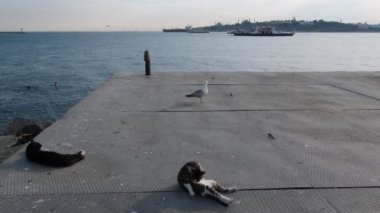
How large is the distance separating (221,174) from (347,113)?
185 inches

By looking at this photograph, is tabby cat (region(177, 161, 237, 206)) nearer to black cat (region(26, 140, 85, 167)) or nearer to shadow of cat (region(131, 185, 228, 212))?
shadow of cat (region(131, 185, 228, 212))

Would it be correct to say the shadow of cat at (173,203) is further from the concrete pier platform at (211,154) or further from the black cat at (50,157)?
the black cat at (50,157)

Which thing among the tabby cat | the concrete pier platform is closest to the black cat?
the concrete pier platform

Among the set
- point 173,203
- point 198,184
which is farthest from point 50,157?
point 198,184

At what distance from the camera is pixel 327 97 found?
35.3 feet

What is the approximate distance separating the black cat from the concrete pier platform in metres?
0.10

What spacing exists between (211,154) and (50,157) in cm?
223

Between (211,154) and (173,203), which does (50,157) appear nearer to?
(173,203)

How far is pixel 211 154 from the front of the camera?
19.4ft

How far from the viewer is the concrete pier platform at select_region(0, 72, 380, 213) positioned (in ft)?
14.3

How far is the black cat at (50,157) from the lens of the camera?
535cm

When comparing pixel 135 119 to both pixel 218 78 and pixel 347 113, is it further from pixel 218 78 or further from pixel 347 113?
pixel 218 78

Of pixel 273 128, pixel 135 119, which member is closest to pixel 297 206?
pixel 273 128

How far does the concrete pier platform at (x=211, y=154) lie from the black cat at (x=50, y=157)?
10 centimetres
